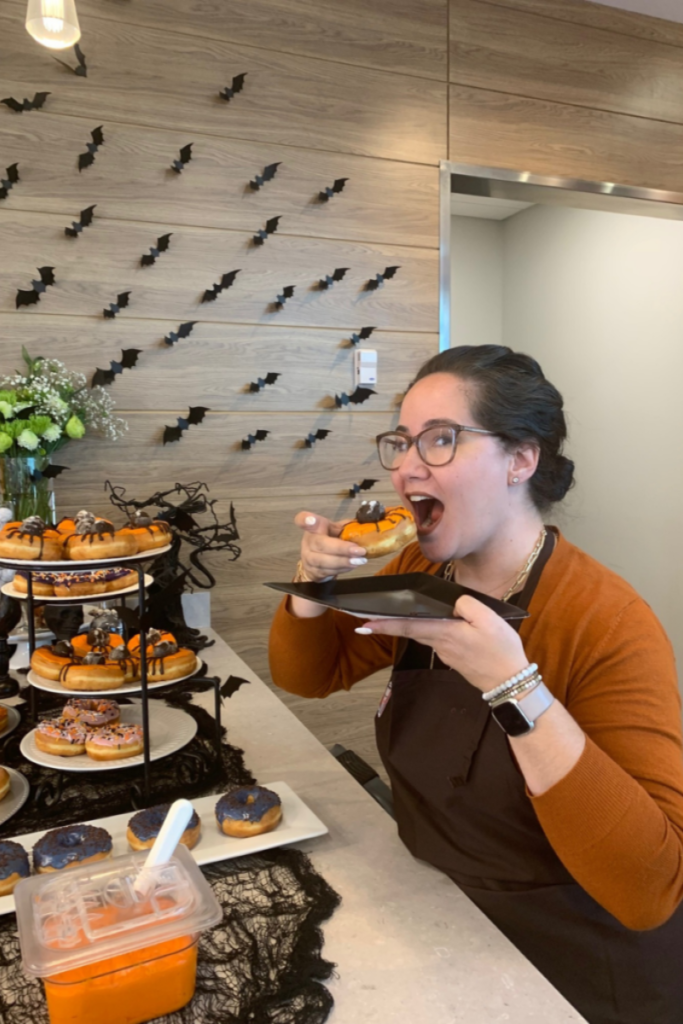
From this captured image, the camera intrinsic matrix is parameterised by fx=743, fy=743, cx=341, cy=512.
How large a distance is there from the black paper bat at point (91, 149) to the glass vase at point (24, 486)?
1.01 m

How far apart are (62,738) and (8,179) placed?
187 centimetres

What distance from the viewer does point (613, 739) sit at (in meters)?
0.99

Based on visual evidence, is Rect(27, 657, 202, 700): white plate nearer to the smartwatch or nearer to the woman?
the woman

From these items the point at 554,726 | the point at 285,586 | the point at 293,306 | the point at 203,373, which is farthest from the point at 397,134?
the point at 554,726

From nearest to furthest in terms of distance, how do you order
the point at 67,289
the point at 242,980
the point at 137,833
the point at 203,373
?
1. the point at 242,980
2. the point at 137,833
3. the point at 67,289
4. the point at 203,373

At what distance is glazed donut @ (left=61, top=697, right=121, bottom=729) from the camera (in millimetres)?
1316

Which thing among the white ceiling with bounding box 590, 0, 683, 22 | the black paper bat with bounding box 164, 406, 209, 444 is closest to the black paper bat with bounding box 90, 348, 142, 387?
the black paper bat with bounding box 164, 406, 209, 444

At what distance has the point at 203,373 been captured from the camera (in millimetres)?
2629

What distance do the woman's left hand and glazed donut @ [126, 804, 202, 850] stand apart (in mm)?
421

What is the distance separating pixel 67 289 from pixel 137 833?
1.93 m

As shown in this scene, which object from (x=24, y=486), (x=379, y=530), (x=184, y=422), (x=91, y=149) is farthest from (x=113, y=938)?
(x=91, y=149)

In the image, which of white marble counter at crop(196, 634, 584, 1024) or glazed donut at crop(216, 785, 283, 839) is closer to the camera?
white marble counter at crop(196, 634, 584, 1024)

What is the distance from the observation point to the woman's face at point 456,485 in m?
1.18

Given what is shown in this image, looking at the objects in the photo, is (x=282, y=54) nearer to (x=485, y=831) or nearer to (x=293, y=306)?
(x=293, y=306)
